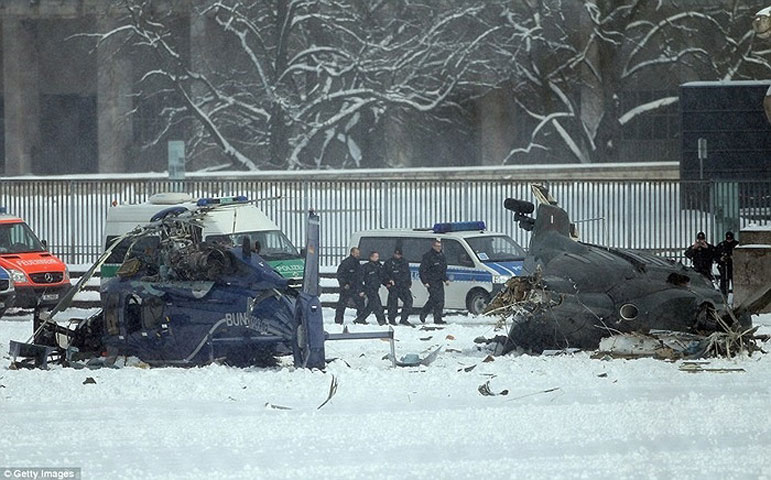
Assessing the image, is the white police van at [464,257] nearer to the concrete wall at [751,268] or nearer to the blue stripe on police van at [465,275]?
the blue stripe on police van at [465,275]

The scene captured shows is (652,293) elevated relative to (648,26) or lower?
lower

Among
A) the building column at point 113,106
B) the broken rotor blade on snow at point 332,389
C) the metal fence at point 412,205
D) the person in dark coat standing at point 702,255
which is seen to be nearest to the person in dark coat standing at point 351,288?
the person in dark coat standing at point 702,255

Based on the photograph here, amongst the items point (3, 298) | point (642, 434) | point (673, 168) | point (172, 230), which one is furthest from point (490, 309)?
point (673, 168)

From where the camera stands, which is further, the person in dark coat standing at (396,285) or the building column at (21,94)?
the building column at (21,94)

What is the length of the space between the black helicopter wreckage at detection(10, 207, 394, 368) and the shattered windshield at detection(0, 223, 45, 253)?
32.1 feet

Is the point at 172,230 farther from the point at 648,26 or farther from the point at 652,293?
the point at 648,26

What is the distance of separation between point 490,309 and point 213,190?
18.7 meters

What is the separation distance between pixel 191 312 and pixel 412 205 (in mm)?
18177

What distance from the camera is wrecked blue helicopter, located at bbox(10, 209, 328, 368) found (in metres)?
16.6

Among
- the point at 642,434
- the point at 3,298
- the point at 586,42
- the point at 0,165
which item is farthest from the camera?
the point at 0,165

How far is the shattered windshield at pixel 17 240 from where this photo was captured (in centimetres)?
2805

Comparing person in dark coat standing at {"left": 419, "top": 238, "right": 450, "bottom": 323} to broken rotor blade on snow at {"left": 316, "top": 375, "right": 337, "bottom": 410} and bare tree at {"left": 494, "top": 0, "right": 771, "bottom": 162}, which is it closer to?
broken rotor blade on snow at {"left": 316, "top": 375, "right": 337, "bottom": 410}

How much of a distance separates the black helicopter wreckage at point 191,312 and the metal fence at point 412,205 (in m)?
16.4

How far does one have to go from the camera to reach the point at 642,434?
13.0 m
